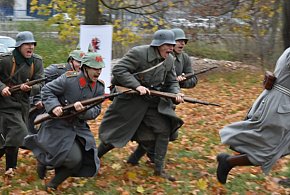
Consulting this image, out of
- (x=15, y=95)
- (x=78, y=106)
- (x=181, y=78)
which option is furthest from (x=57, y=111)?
(x=181, y=78)

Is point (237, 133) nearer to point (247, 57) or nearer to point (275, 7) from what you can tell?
point (275, 7)

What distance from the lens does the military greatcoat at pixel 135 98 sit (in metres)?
7.18

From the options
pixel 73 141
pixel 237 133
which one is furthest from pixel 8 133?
pixel 237 133

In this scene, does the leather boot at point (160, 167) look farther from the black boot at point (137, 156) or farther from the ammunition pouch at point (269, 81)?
the ammunition pouch at point (269, 81)

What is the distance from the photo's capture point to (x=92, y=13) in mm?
Result: 14945

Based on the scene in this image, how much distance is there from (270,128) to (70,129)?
223 centimetres

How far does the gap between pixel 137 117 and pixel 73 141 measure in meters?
1.11

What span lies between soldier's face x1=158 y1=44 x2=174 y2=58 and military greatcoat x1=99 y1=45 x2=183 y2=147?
2.4 inches

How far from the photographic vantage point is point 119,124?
7465 mm

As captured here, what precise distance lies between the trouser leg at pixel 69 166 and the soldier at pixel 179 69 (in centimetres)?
137

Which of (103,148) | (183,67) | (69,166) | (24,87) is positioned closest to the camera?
(69,166)

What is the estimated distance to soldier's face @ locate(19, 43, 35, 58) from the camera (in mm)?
7367

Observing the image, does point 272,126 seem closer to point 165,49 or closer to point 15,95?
point 165,49

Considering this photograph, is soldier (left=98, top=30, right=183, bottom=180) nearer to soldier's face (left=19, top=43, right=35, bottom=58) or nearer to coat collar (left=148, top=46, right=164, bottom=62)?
coat collar (left=148, top=46, right=164, bottom=62)
